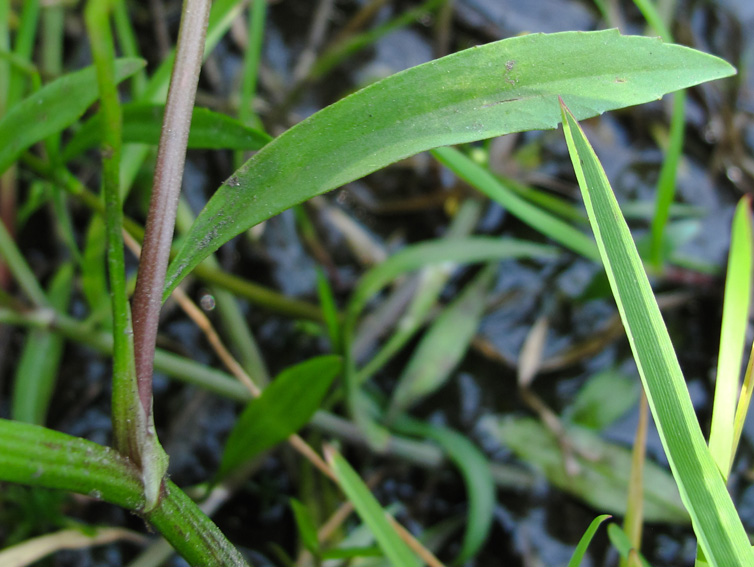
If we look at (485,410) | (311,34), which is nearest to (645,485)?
(485,410)

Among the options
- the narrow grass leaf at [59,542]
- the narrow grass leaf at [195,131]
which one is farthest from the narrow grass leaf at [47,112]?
the narrow grass leaf at [59,542]

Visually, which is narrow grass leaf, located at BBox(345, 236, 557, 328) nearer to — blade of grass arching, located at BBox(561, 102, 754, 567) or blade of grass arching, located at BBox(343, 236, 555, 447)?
blade of grass arching, located at BBox(343, 236, 555, 447)

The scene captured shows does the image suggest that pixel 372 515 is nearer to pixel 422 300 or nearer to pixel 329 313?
pixel 329 313

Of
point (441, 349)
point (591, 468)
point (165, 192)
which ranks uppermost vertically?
point (165, 192)

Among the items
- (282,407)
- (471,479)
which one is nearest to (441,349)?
(471,479)

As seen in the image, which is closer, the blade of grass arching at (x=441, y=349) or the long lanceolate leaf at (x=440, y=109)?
the long lanceolate leaf at (x=440, y=109)

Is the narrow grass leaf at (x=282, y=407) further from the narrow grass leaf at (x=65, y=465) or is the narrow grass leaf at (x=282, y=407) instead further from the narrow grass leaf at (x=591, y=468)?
the narrow grass leaf at (x=591, y=468)

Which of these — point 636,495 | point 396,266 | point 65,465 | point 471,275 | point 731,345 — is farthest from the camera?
point 471,275

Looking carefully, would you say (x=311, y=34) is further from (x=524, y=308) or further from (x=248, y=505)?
(x=248, y=505)
